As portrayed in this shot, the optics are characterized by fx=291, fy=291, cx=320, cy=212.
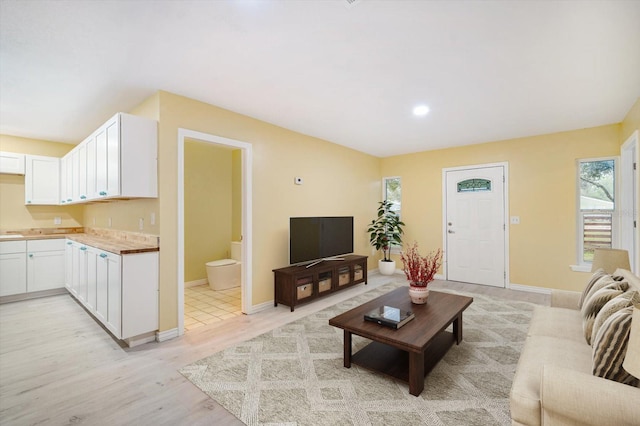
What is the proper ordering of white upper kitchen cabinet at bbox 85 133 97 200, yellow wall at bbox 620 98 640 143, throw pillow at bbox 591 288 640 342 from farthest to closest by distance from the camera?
white upper kitchen cabinet at bbox 85 133 97 200
yellow wall at bbox 620 98 640 143
throw pillow at bbox 591 288 640 342

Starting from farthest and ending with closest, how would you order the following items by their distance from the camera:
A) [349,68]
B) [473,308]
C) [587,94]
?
1. [473,308]
2. [587,94]
3. [349,68]

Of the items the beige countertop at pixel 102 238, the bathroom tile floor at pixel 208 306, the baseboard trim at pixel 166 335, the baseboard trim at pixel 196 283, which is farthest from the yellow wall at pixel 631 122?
the baseboard trim at pixel 196 283

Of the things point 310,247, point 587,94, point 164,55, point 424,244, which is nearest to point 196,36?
point 164,55

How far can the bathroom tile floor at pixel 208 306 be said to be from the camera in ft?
11.4

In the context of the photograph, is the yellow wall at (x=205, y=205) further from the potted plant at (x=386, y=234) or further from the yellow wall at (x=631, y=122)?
the yellow wall at (x=631, y=122)

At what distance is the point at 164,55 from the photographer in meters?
2.30

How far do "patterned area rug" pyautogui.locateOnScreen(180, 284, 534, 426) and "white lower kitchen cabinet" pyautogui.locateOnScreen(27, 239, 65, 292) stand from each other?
3738 mm

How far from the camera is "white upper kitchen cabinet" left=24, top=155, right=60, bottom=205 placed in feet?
15.1

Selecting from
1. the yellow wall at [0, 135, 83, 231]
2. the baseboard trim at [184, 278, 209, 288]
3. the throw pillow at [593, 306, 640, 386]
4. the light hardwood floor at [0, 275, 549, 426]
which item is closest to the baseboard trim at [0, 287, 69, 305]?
the light hardwood floor at [0, 275, 549, 426]

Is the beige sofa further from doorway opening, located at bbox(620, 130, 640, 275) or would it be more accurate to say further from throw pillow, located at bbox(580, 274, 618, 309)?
doorway opening, located at bbox(620, 130, 640, 275)

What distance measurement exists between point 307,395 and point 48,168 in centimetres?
553

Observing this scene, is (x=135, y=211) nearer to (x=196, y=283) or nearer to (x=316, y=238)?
(x=196, y=283)

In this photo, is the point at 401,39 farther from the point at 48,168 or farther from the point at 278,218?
the point at 48,168

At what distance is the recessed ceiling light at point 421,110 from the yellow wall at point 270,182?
5.62 ft
